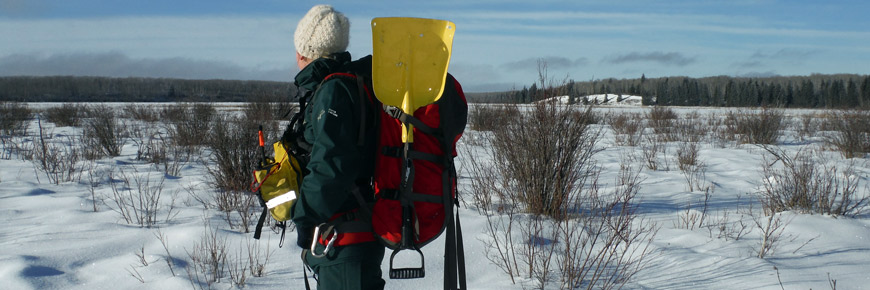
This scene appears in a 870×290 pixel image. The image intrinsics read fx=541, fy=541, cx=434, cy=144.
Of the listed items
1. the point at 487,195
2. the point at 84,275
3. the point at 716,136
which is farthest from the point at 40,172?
the point at 716,136

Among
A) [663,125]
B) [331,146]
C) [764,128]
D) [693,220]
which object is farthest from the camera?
[663,125]

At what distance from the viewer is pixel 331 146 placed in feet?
6.10

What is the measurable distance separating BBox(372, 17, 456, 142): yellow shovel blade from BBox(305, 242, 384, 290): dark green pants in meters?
0.46

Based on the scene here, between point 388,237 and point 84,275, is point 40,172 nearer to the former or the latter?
point 84,275

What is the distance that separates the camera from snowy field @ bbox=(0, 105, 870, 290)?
3686mm

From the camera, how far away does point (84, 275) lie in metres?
3.79

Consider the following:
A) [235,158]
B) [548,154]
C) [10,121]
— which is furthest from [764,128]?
[10,121]

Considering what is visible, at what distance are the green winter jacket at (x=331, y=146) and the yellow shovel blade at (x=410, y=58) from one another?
0.10 meters

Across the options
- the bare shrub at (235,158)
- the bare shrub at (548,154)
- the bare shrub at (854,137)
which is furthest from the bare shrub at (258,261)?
the bare shrub at (854,137)

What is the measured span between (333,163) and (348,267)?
1.37 feet

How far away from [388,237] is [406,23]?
0.81 meters

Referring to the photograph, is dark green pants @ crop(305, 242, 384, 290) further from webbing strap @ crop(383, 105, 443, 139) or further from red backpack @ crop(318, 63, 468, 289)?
webbing strap @ crop(383, 105, 443, 139)

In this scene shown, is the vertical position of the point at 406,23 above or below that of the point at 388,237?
above

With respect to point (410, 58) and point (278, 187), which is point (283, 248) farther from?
point (410, 58)
